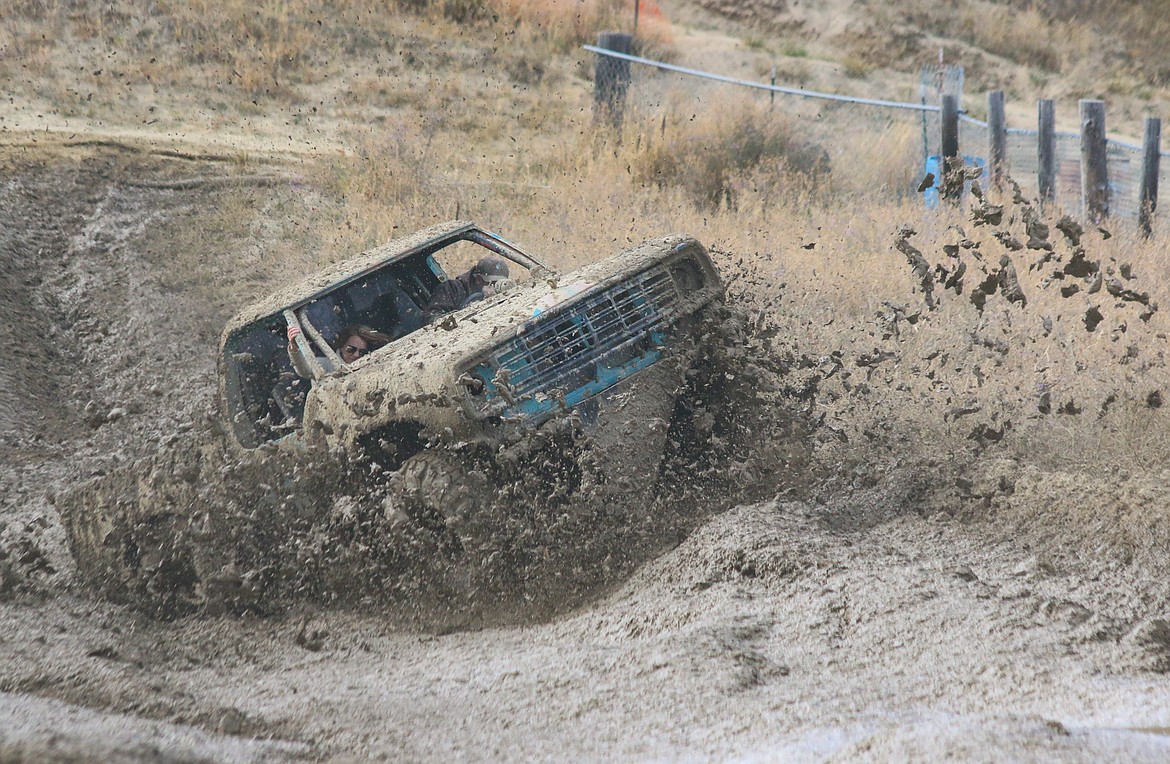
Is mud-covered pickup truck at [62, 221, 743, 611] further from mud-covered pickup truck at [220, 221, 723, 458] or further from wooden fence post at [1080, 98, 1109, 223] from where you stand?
Result: wooden fence post at [1080, 98, 1109, 223]

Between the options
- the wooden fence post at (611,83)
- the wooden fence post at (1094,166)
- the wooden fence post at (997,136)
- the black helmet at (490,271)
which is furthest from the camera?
the wooden fence post at (611,83)

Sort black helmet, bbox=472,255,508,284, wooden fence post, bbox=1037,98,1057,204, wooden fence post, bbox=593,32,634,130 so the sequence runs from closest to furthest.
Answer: black helmet, bbox=472,255,508,284 → wooden fence post, bbox=1037,98,1057,204 → wooden fence post, bbox=593,32,634,130

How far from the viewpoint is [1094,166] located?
9.39m

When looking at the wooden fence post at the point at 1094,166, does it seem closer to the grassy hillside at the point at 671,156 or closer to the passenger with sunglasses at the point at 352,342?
the grassy hillside at the point at 671,156

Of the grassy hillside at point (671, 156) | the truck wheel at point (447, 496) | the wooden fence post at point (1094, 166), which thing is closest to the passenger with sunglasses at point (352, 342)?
the truck wheel at point (447, 496)

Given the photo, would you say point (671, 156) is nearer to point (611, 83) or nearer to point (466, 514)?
point (611, 83)

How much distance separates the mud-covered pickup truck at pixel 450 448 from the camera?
15.6ft

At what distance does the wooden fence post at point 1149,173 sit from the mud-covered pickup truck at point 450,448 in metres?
5.43

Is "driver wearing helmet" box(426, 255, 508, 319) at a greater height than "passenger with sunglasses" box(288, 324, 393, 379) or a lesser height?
greater

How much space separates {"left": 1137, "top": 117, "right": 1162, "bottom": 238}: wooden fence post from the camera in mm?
9133

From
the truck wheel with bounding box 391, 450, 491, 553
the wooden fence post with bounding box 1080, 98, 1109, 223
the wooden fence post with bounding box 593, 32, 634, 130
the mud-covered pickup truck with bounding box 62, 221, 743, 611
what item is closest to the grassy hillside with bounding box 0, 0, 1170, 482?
the wooden fence post with bounding box 593, 32, 634, 130

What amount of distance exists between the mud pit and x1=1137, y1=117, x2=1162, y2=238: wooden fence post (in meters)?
2.04

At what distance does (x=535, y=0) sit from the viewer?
67.8 ft

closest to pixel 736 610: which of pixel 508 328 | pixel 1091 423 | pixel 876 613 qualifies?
pixel 876 613
